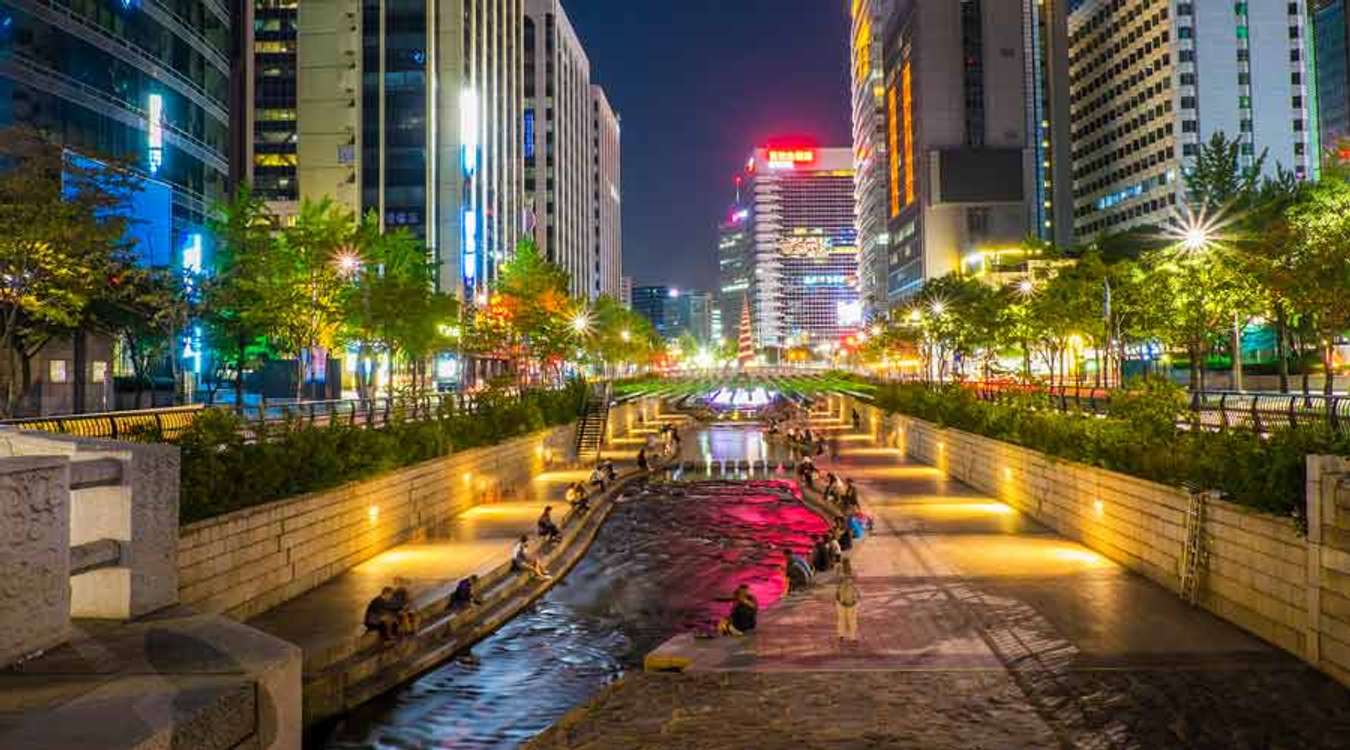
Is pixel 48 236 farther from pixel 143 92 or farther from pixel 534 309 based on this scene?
pixel 534 309

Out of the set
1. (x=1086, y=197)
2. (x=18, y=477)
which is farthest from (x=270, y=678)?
(x=1086, y=197)

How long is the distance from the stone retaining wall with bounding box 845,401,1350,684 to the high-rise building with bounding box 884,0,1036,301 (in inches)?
5627

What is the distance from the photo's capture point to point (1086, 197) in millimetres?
174500

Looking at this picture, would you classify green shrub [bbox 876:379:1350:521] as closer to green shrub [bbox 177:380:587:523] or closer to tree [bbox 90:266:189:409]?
green shrub [bbox 177:380:587:523]

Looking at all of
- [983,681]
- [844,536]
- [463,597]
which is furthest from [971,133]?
[983,681]

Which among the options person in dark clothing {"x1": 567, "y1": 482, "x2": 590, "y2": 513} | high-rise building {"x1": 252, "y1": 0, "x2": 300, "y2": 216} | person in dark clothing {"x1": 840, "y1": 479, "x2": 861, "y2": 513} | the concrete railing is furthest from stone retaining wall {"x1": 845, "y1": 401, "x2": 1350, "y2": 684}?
high-rise building {"x1": 252, "y1": 0, "x2": 300, "y2": 216}

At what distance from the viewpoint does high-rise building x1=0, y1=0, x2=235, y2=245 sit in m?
42.1

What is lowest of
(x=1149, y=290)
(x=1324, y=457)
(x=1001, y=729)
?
(x=1001, y=729)

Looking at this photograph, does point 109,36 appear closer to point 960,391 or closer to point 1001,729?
point 960,391

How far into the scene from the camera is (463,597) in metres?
18.0

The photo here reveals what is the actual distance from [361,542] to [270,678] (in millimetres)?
13842

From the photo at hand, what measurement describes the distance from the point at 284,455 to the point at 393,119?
9135 cm

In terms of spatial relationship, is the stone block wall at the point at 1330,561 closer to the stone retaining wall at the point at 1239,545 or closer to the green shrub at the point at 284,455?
the stone retaining wall at the point at 1239,545

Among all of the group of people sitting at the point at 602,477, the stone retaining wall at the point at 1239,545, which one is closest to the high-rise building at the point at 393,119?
the group of people sitting at the point at 602,477
